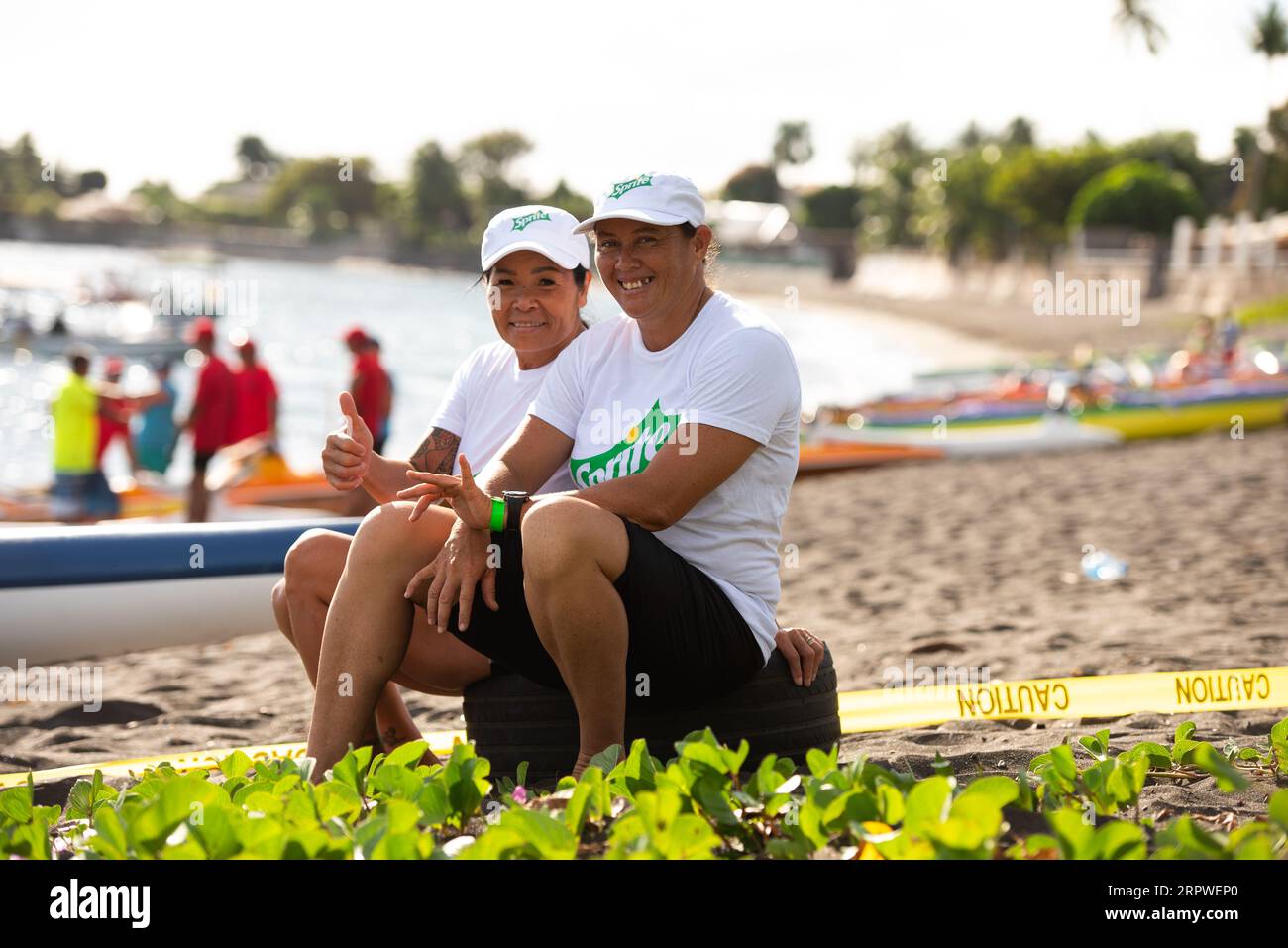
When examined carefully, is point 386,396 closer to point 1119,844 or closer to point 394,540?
point 394,540

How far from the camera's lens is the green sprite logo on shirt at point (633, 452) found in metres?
2.85

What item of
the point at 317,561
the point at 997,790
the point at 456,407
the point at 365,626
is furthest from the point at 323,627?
the point at 997,790

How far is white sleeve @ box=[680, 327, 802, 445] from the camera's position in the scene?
2723 mm

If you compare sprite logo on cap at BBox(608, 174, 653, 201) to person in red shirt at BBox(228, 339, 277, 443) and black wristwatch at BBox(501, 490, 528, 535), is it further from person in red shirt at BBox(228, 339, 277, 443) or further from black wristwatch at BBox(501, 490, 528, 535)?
person in red shirt at BBox(228, 339, 277, 443)

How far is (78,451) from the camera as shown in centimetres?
938

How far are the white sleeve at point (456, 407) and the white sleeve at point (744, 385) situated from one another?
919mm

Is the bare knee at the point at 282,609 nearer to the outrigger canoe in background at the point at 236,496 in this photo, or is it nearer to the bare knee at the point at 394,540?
the bare knee at the point at 394,540

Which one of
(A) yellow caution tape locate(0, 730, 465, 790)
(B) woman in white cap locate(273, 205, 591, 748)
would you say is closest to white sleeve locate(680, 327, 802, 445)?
(B) woman in white cap locate(273, 205, 591, 748)

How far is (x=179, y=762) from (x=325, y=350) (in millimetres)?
40440

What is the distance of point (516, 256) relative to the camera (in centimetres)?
332

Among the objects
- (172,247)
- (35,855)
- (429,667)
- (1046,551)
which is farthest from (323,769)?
(172,247)

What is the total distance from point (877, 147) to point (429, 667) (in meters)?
107
